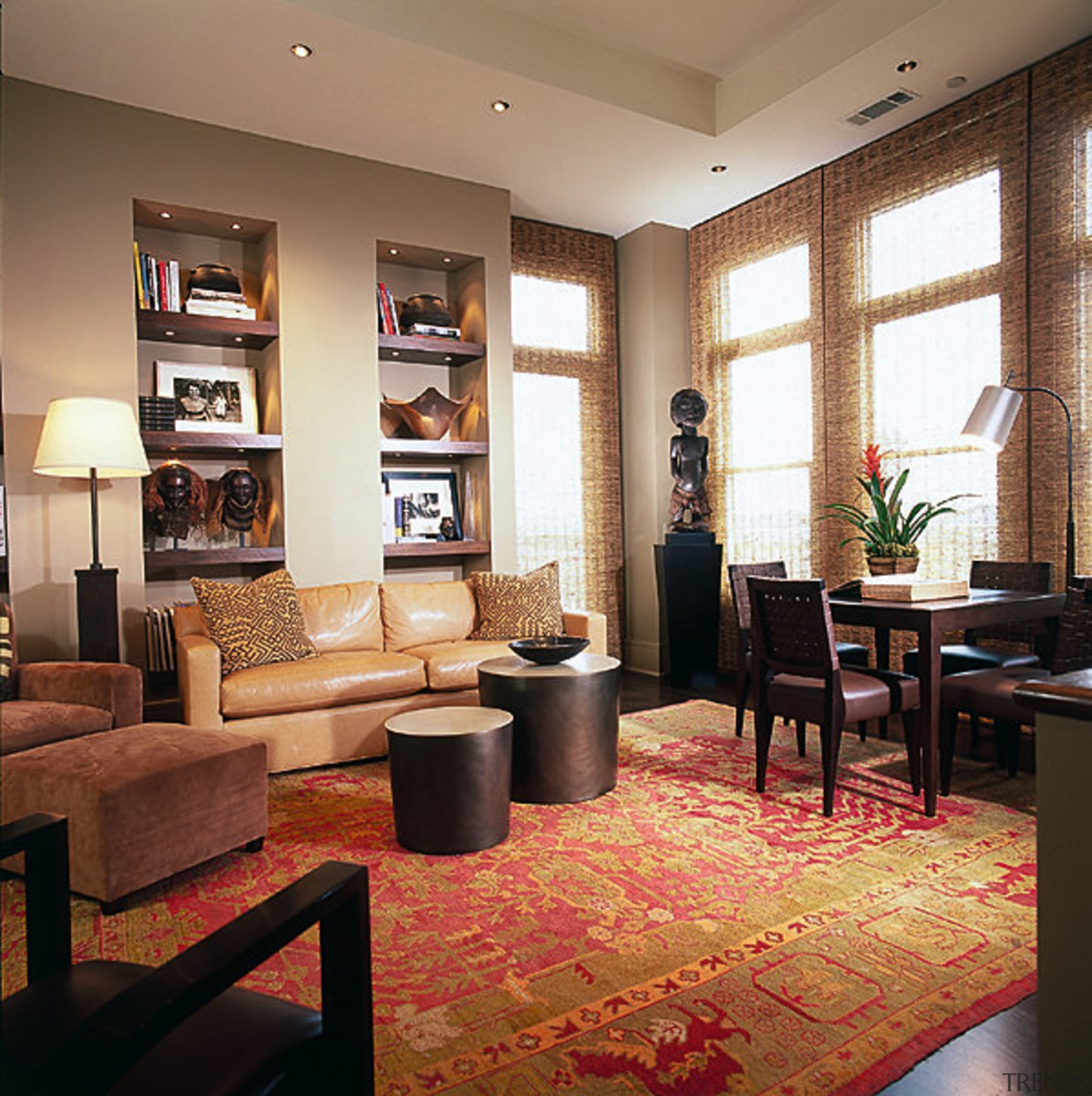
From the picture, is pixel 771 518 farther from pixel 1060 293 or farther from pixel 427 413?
pixel 427 413

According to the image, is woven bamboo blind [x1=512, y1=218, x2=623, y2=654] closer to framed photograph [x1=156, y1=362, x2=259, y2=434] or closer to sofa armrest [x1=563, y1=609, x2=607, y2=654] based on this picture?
sofa armrest [x1=563, y1=609, x2=607, y2=654]

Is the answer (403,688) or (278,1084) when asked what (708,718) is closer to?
(403,688)

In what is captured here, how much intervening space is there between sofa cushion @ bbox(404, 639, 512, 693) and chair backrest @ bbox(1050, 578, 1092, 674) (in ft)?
7.29

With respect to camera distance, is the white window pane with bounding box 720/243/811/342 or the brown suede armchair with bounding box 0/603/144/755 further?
the white window pane with bounding box 720/243/811/342

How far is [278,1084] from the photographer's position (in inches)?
38.7

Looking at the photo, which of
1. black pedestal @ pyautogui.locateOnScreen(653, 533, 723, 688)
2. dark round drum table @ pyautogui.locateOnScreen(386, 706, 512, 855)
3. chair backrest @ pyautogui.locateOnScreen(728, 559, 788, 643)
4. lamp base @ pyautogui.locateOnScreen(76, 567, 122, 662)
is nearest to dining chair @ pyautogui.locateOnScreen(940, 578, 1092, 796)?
chair backrest @ pyautogui.locateOnScreen(728, 559, 788, 643)

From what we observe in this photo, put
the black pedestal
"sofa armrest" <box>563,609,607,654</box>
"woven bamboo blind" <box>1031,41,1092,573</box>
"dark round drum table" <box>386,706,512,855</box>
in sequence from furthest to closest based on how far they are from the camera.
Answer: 1. the black pedestal
2. "sofa armrest" <box>563,609,607,654</box>
3. "woven bamboo blind" <box>1031,41,1092,573</box>
4. "dark round drum table" <box>386,706,512,855</box>

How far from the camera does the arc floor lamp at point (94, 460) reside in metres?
3.43

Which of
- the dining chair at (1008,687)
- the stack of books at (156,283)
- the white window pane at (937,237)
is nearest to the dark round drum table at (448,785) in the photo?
the dining chair at (1008,687)

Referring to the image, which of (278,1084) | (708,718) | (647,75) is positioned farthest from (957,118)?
(278,1084)

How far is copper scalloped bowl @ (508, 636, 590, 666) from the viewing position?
10.6ft

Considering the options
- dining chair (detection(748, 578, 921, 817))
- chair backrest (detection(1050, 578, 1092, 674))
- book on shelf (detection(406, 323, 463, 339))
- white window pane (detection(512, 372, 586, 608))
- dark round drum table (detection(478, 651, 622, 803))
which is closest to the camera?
chair backrest (detection(1050, 578, 1092, 674))

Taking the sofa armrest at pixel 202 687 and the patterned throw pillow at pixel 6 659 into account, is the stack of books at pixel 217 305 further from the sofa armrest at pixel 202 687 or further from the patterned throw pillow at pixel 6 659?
the patterned throw pillow at pixel 6 659

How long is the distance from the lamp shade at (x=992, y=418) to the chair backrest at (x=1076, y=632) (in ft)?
2.79
